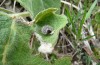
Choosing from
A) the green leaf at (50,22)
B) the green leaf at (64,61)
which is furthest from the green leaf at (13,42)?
the green leaf at (64,61)

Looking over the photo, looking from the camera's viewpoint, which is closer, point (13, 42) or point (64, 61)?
point (13, 42)

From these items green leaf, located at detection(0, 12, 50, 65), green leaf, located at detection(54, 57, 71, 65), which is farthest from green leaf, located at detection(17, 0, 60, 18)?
green leaf, located at detection(54, 57, 71, 65)

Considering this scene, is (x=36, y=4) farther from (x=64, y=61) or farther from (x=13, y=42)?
(x=64, y=61)

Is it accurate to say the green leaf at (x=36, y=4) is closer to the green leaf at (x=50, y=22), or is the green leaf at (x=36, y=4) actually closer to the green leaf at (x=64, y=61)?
the green leaf at (x=50, y=22)

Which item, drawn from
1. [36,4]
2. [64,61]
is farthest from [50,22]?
[64,61]

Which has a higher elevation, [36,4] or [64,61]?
[36,4]
